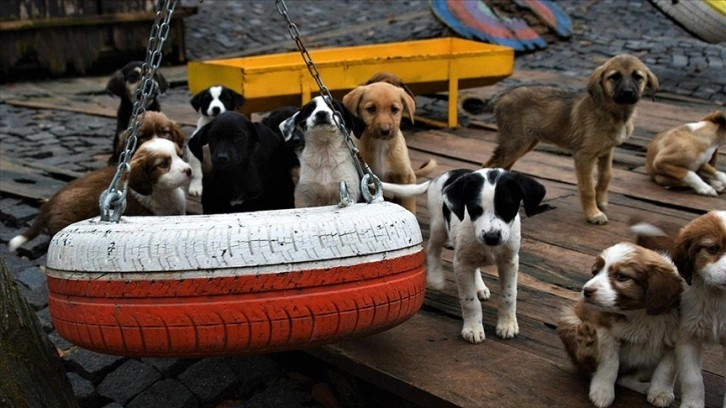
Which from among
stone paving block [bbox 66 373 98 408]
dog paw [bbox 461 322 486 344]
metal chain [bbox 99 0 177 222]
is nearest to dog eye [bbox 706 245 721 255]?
dog paw [bbox 461 322 486 344]

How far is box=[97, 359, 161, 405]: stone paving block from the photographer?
5.14 m

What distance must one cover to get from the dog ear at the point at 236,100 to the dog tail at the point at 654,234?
4.21 m

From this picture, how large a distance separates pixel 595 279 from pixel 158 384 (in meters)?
2.75

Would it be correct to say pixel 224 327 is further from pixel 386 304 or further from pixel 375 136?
pixel 375 136

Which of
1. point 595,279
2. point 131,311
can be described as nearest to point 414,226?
point 595,279

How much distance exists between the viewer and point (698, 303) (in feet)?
12.1

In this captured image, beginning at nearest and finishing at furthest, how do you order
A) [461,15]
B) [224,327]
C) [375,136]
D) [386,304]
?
[224,327] → [386,304] → [375,136] → [461,15]

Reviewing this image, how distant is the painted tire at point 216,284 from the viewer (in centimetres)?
344

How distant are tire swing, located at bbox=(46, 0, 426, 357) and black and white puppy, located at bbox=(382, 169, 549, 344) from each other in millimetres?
853

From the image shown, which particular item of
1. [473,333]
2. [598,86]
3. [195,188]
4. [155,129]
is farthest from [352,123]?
[195,188]

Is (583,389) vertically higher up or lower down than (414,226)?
lower down

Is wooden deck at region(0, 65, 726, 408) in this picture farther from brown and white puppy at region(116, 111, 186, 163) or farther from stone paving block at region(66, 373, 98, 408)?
brown and white puppy at region(116, 111, 186, 163)

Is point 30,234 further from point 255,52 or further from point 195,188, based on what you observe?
point 255,52

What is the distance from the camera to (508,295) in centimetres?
460
